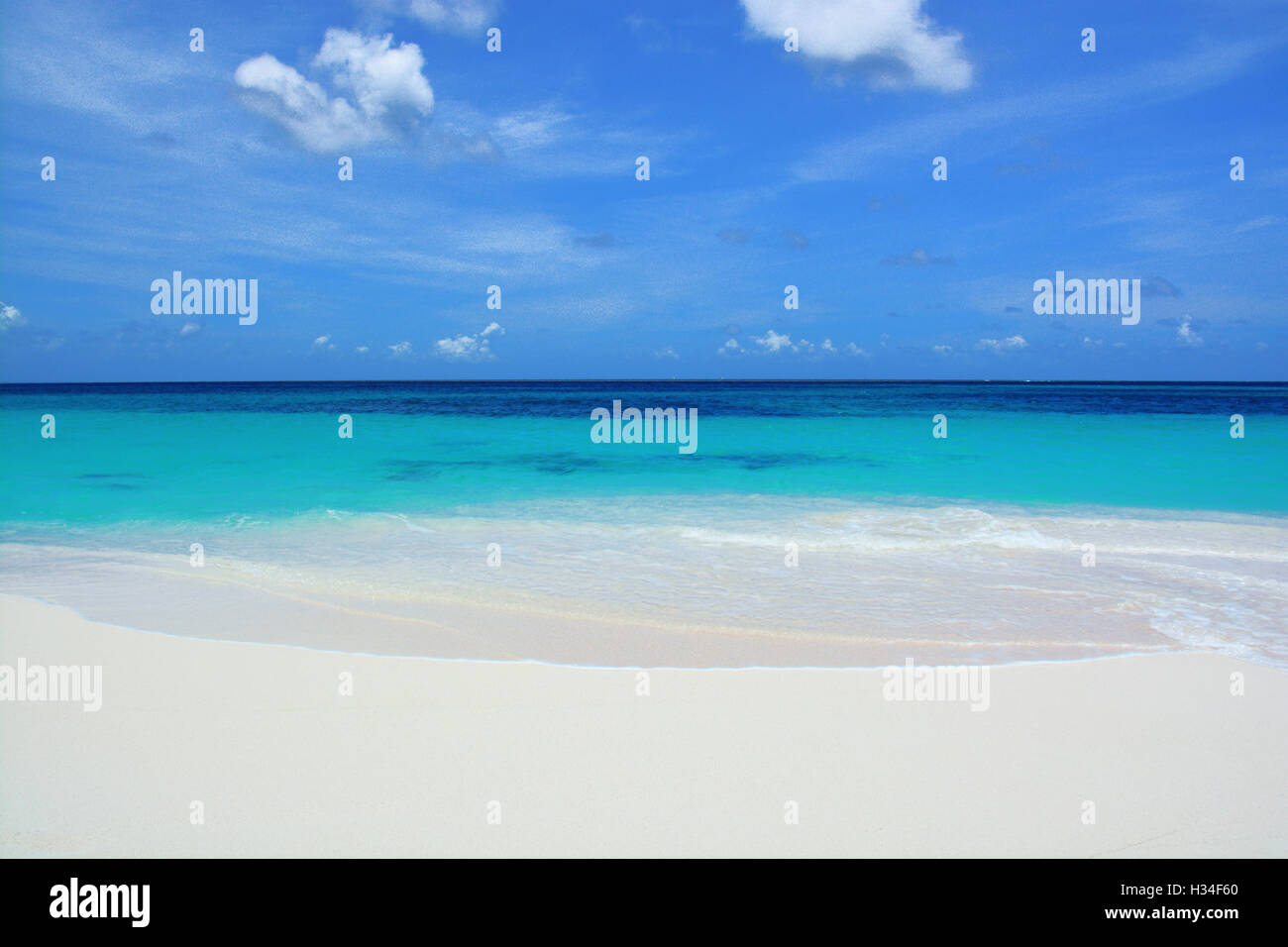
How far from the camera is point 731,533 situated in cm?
919

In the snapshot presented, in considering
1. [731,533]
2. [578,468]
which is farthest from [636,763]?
[578,468]

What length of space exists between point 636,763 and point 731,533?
594 cm

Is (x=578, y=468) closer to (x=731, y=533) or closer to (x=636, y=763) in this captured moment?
(x=731, y=533)

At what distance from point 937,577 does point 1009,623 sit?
136cm

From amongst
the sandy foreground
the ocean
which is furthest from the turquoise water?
the sandy foreground

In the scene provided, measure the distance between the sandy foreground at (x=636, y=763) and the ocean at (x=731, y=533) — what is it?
107cm

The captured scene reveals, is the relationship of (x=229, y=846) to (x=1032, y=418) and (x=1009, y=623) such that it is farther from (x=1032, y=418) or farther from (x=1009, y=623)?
(x=1032, y=418)

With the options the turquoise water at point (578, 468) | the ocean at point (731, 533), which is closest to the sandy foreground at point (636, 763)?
the ocean at point (731, 533)

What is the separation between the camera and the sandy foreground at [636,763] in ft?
9.43

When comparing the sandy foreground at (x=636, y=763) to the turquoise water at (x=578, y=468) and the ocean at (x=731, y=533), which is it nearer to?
the ocean at (x=731, y=533)

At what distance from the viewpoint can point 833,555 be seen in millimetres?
7828
